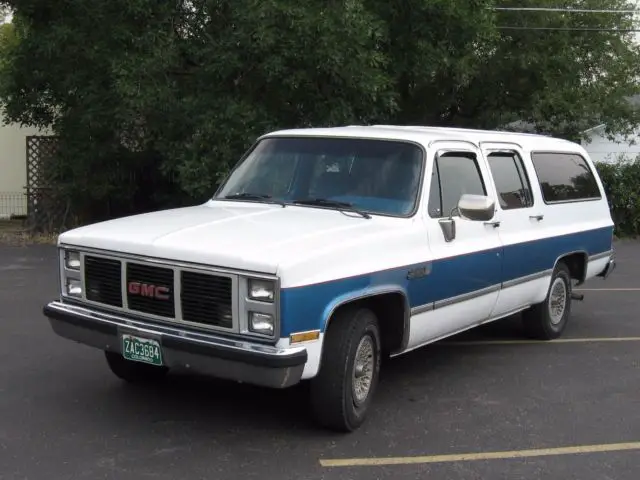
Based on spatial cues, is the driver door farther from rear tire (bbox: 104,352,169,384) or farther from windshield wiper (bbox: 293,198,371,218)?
rear tire (bbox: 104,352,169,384)

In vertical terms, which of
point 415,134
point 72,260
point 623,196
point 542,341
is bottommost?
point 542,341

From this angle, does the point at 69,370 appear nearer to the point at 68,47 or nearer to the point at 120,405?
the point at 120,405

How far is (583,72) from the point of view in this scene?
753 inches

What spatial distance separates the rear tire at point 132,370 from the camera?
230 inches

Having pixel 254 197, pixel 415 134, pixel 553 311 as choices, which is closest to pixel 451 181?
pixel 415 134

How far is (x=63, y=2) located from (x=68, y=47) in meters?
0.92

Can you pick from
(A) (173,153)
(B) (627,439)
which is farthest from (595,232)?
(A) (173,153)

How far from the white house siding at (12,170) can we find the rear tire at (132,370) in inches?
597

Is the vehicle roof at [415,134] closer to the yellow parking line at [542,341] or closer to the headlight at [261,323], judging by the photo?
the yellow parking line at [542,341]

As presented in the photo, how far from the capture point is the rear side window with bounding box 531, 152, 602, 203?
754 cm

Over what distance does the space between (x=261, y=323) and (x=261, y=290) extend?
19cm

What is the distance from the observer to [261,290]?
4.42m

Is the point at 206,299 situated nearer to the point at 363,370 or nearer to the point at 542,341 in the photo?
the point at 363,370

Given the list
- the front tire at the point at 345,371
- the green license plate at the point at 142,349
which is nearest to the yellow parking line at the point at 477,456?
the front tire at the point at 345,371
